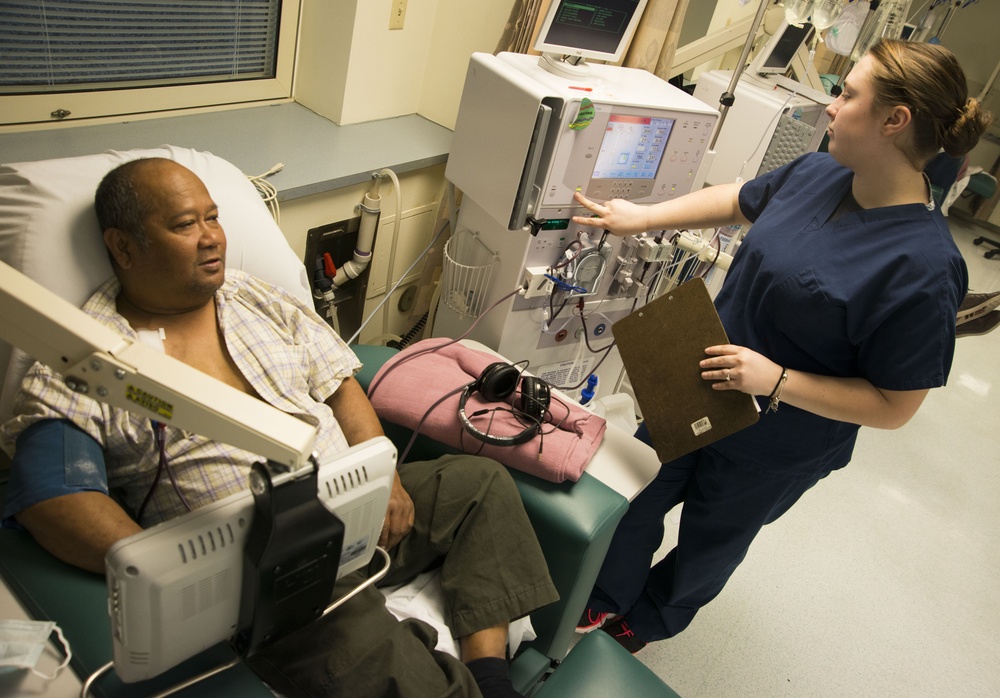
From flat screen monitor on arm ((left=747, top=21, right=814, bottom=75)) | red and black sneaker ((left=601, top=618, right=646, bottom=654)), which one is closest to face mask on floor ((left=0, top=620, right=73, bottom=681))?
red and black sneaker ((left=601, top=618, right=646, bottom=654))

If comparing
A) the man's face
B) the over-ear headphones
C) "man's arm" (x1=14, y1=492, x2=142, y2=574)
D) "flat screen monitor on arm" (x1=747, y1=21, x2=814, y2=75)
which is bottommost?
the over-ear headphones

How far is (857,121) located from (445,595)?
1142mm

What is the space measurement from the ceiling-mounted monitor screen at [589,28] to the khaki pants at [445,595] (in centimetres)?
99

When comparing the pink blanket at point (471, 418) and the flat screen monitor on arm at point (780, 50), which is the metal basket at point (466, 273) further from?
the flat screen monitor on arm at point (780, 50)

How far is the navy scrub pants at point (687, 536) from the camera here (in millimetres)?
1693

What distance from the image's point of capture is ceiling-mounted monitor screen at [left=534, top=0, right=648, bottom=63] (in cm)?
171

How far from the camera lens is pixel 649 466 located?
1688mm

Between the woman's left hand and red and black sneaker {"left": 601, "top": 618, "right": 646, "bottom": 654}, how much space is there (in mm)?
862

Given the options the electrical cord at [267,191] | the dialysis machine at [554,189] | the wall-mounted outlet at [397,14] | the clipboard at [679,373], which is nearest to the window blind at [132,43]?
the wall-mounted outlet at [397,14]

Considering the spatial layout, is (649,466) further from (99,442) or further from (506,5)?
(506,5)

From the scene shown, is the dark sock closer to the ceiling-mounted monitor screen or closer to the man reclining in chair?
the man reclining in chair

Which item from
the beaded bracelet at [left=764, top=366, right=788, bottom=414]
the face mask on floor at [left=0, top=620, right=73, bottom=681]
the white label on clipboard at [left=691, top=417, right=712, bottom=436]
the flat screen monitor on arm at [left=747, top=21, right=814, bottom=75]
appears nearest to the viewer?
the face mask on floor at [left=0, top=620, right=73, bottom=681]

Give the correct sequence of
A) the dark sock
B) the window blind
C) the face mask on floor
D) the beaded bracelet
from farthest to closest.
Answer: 1. the window blind
2. the beaded bracelet
3. the dark sock
4. the face mask on floor

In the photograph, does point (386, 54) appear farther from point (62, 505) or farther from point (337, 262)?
point (62, 505)
